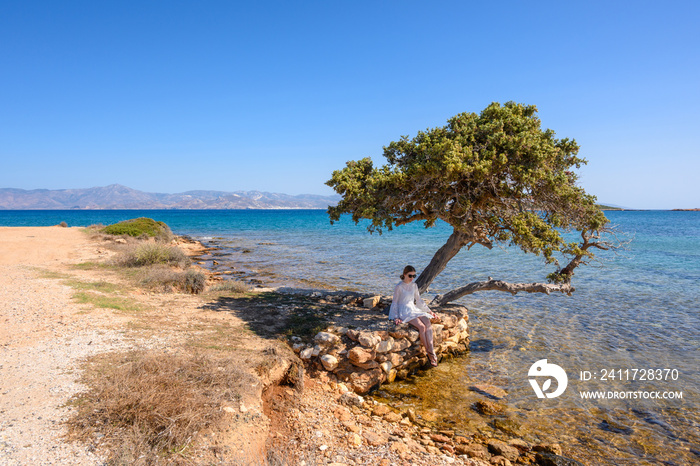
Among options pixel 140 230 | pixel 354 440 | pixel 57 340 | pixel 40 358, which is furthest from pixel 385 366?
pixel 140 230

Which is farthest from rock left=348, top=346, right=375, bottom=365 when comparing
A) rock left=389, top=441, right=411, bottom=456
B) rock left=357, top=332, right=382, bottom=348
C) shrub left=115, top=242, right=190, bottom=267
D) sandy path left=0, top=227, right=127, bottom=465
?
shrub left=115, top=242, right=190, bottom=267

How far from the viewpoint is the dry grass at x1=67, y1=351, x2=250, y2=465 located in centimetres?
443

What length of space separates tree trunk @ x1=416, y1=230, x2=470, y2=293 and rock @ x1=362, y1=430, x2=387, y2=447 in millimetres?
6022

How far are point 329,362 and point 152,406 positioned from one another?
362 centimetres

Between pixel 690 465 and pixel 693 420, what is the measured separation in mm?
1661

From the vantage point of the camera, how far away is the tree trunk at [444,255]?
10992 mm

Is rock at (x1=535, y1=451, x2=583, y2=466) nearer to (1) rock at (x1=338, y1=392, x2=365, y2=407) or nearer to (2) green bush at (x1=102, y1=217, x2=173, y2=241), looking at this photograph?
(1) rock at (x1=338, y1=392, x2=365, y2=407)

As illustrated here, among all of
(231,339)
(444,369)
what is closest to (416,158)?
(444,369)

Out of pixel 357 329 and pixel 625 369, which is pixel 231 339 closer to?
pixel 357 329

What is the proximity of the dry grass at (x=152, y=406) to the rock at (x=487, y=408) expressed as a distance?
4.39 meters

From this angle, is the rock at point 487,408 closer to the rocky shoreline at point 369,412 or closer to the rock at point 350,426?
the rocky shoreline at point 369,412

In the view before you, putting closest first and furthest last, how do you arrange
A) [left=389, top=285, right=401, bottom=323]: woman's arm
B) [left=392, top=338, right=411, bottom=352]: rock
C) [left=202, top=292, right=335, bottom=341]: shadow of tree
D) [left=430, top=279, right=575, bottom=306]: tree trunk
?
[left=392, top=338, right=411, bottom=352]: rock < [left=389, top=285, right=401, bottom=323]: woman's arm < [left=202, top=292, right=335, bottom=341]: shadow of tree < [left=430, top=279, right=575, bottom=306]: tree trunk

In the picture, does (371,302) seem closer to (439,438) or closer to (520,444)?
(439,438)

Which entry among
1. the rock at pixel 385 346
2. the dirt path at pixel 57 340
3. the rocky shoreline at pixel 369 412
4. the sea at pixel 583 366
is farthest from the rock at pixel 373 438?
the rock at pixel 385 346
